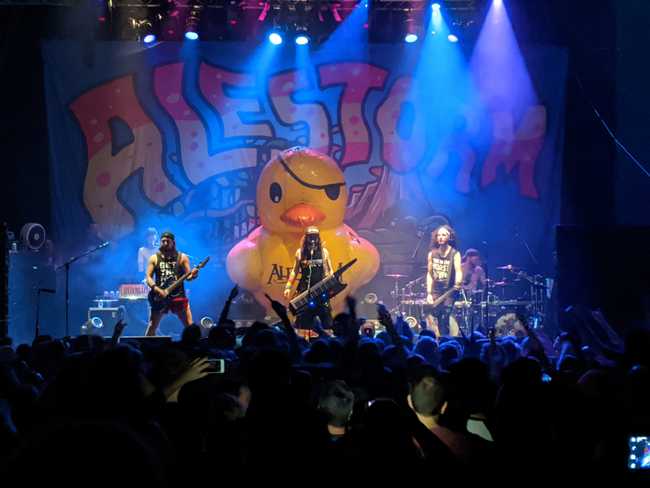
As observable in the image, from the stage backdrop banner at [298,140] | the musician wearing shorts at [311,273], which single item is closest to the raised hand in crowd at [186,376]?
the musician wearing shorts at [311,273]

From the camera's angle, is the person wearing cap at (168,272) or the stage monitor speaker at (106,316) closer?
the person wearing cap at (168,272)

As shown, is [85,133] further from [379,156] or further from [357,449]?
[357,449]

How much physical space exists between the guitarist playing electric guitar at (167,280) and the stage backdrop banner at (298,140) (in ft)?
12.9

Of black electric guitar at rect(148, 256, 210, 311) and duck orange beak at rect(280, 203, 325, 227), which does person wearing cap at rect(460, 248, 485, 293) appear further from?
black electric guitar at rect(148, 256, 210, 311)

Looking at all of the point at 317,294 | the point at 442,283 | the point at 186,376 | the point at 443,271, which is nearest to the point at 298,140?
the point at 443,271

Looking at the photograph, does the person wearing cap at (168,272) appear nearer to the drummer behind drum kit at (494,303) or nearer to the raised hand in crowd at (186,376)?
the drummer behind drum kit at (494,303)

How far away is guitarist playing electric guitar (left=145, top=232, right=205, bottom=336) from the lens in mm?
11008

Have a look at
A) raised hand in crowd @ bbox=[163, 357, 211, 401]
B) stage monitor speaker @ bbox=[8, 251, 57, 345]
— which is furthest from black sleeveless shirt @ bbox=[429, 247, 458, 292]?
raised hand in crowd @ bbox=[163, 357, 211, 401]

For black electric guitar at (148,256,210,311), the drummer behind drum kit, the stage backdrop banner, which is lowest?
the drummer behind drum kit

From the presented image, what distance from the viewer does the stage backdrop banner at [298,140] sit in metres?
15.2

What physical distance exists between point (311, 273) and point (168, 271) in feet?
6.96

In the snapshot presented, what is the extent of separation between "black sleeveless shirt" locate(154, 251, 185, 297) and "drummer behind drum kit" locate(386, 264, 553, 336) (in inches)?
162

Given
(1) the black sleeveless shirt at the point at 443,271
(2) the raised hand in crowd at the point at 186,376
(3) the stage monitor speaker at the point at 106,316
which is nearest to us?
(2) the raised hand in crowd at the point at 186,376

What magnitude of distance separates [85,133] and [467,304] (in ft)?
27.6
